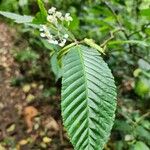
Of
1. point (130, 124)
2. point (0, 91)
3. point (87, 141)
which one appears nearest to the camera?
point (87, 141)

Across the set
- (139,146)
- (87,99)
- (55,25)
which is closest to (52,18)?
(55,25)

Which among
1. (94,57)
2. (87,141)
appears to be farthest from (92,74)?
(87,141)

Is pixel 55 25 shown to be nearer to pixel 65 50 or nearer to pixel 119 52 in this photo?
pixel 65 50

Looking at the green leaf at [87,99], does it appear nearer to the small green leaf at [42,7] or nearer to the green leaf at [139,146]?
the small green leaf at [42,7]

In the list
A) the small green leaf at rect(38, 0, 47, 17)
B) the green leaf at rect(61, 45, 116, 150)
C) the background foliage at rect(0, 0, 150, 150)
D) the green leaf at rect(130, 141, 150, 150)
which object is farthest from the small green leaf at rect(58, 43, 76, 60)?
the green leaf at rect(130, 141, 150, 150)

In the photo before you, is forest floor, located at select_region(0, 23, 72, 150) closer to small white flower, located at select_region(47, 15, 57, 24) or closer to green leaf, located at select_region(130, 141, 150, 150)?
green leaf, located at select_region(130, 141, 150, 150)

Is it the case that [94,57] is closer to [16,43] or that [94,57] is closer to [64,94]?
[64,94]

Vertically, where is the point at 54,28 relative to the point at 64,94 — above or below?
above
